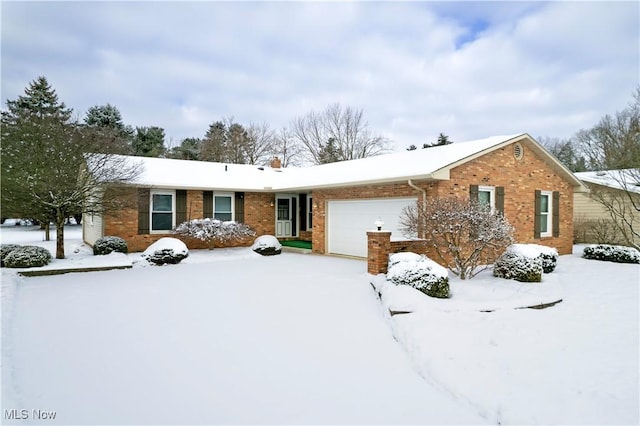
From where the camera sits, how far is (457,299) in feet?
23.0

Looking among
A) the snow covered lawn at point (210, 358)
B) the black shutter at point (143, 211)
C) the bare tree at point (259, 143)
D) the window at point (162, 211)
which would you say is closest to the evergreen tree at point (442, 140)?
the bare tree at point (259, 143)

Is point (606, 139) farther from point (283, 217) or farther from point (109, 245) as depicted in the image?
point (109, 245)

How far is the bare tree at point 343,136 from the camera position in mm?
32531

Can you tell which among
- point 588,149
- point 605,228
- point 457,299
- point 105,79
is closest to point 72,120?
point 105,79

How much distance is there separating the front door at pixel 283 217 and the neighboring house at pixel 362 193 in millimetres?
47

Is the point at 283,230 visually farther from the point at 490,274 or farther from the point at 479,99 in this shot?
the point at 479,99

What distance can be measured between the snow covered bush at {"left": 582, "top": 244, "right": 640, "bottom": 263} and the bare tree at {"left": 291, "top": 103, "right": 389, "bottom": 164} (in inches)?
831

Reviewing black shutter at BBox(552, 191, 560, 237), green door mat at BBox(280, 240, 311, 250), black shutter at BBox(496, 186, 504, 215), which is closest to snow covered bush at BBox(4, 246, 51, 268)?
green door mat at BBox(280, 240, 311, 250)

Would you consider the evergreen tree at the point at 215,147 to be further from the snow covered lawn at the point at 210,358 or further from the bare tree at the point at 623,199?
the bare tree at the point at 623,199

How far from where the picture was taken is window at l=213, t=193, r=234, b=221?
51.5 feet

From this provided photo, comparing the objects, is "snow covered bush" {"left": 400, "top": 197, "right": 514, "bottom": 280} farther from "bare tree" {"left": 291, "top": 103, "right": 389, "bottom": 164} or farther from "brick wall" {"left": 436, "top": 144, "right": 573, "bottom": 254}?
"bare tree" {"left": 291, "top": 103, "right": 389, "bottom": 164}

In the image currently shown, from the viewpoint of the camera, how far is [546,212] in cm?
1388

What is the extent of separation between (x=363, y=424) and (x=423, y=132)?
32043 millimetres

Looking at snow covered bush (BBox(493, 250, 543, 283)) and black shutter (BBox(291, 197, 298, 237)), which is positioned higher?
black shutter (BBox(291, 197, 298, 237))
